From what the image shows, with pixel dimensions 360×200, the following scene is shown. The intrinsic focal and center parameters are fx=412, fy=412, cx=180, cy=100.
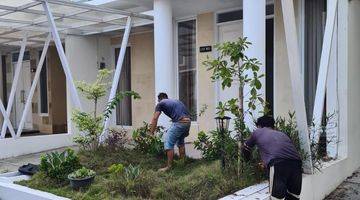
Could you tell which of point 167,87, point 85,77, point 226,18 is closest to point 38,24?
point 85,77

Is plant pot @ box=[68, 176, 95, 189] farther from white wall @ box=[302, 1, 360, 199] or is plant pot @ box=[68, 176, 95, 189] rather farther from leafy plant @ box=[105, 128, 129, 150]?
white wall @ box=[302, 1, 360, 199]

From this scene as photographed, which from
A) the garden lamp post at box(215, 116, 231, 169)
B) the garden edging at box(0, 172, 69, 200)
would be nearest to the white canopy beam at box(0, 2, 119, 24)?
the garden edging at box(0, 172, 69, 200)

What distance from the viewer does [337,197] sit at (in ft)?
20.5

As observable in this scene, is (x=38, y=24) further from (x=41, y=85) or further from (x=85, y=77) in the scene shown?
(x=41, y=85)

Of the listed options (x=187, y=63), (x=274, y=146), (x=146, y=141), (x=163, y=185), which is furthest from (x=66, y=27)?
(x=274, y=146)

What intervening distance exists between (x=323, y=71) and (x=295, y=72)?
1.39 meters

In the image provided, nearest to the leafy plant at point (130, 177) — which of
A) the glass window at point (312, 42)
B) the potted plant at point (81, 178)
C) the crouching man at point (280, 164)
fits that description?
the potted plant at point (81, 178)

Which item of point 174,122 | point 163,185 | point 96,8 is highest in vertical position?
point 96,8

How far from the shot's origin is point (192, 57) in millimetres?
10000

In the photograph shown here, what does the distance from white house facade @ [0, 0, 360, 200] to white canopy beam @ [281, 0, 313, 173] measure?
0.5 inches

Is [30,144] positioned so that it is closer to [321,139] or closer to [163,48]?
[163,48]

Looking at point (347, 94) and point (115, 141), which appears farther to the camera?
point (115, 141)

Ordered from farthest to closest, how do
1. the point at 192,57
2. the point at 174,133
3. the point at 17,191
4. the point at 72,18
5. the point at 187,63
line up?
the point at 187,63 → the point at 192,57 → the point at 72,18 → the point at 174,133 → the point at 17,191

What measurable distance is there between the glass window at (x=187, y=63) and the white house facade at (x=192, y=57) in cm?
2
